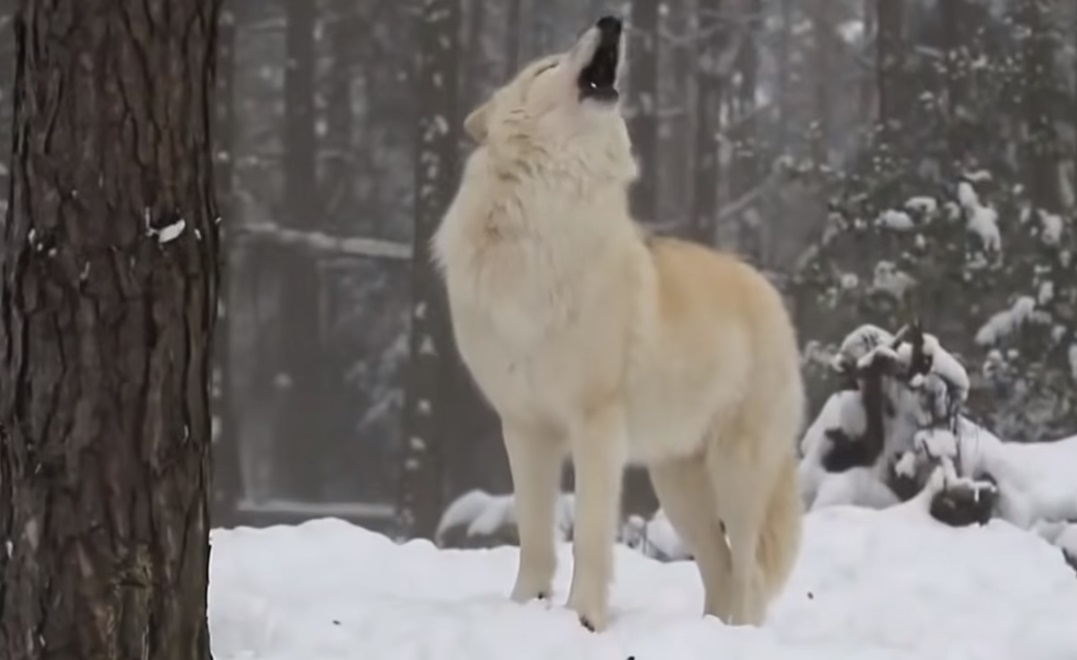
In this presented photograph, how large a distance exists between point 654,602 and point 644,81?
42.3ft

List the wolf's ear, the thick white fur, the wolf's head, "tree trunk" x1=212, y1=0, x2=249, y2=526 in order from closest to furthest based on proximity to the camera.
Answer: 1. the thick white fur
2. the wolf's head
3. the wolf's ear
4. "tree trunk" x1=212, y1=0, x2=249, y2=526

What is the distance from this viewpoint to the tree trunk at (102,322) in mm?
3047

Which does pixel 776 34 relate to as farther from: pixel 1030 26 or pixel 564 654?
pixel 564 654

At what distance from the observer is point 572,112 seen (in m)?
4.77

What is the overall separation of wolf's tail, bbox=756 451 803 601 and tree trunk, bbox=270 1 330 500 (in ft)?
47.4

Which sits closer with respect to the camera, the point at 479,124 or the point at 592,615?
the point at 592,615

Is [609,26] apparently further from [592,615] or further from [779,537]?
[779,537]

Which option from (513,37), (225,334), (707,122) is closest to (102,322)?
(225,334)

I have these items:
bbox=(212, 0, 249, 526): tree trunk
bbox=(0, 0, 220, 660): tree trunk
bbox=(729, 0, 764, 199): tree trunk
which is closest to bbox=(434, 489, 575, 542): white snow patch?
bbox=(212, 0, 249, 526): tree trunk

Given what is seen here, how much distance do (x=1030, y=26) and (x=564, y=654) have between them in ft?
32.6

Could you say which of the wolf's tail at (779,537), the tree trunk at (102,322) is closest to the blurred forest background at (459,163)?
the wolf's tail at (779,537)

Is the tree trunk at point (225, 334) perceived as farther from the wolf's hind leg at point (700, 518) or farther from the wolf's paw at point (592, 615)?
the wolf's paw at point (592, 615)

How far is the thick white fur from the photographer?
4.62 meters

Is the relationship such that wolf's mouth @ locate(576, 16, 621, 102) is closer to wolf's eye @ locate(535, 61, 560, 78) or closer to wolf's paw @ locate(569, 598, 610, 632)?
wolf's eye @ locate(535, 61, 560, 78)
